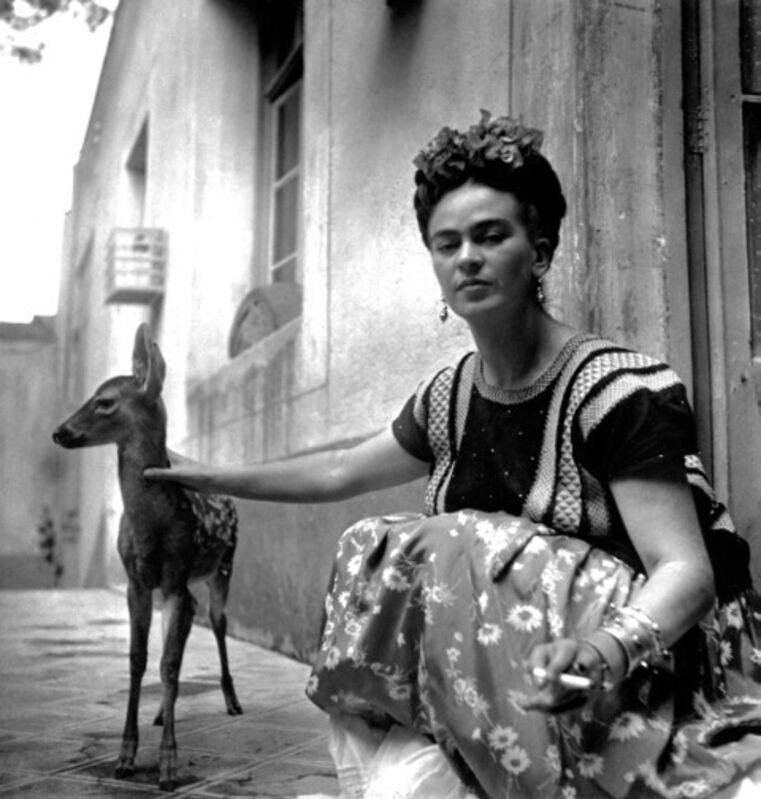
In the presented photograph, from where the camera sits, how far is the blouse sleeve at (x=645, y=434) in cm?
197

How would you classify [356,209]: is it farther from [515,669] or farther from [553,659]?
[553,659]

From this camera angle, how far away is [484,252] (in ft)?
7.09

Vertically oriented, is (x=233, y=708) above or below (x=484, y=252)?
below

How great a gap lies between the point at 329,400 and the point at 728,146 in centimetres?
247

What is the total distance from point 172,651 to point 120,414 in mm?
667

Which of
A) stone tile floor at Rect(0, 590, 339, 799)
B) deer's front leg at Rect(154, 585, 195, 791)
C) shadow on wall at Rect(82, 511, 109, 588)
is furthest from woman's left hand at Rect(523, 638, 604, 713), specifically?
shadow on wall at Rect(82, 511, 109, 588)

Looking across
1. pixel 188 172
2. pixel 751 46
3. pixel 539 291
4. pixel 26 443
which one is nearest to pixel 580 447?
pixel 539 291

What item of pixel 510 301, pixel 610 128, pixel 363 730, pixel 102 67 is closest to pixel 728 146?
pixel 610 128

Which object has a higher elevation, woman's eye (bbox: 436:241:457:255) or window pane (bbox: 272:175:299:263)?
window pane (bbox: 272:175:299:263)

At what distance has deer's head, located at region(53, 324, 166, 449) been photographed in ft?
9.53

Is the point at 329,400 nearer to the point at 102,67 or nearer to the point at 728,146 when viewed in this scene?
the point at 728,146

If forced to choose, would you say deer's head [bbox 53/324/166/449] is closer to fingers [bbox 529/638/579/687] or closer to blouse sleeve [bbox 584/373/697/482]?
blouse sleeve [bbox 584/373/697/482]

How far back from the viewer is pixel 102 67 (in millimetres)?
15203

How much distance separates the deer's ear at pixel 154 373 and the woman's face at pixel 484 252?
0.97m
